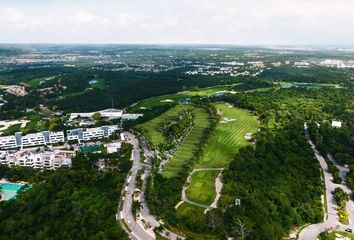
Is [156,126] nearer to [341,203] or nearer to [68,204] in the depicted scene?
[68,204]

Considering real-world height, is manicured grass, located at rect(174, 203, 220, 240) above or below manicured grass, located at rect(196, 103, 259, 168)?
below

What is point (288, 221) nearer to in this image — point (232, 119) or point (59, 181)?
point (59, 181)

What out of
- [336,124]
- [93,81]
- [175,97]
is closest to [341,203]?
[336,124]

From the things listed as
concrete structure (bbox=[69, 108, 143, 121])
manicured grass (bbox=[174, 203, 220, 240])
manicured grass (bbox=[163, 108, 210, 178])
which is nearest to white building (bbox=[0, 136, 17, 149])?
concrete structure (bbox=[69, 108, 143, 121])

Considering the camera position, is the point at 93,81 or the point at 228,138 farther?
the point at 93,81

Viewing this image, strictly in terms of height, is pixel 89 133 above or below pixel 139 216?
above

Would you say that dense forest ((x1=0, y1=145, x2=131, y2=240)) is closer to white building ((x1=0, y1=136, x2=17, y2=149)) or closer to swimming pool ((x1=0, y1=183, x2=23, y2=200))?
swimming pool ((x1=0, y1=183, x2=23, y2=200))

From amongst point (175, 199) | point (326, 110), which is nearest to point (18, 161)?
point (175, 199)
